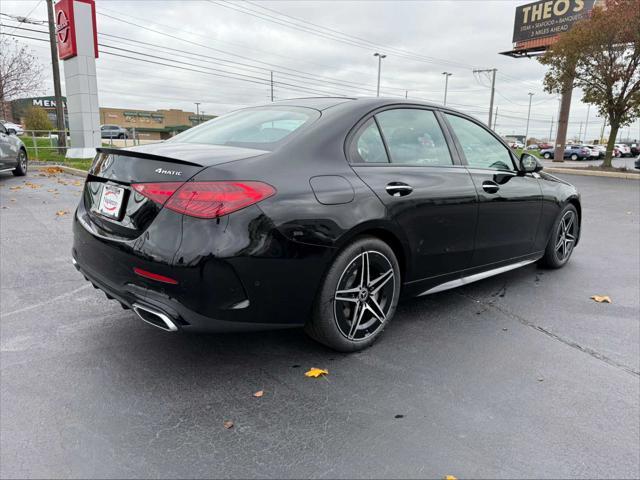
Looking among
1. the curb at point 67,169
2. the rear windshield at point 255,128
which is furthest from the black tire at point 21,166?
the rear windshield at point 255,128

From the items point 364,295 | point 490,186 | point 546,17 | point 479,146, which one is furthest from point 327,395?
point 546,17

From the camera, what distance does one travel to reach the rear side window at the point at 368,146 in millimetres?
3039

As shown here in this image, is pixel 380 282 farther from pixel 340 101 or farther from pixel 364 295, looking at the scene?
pixel 340 101

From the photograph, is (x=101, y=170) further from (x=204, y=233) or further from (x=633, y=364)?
(x=633, y=364)

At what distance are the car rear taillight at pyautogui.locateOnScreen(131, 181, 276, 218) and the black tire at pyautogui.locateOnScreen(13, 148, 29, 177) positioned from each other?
11.8 metres

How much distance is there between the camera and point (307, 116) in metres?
3.14

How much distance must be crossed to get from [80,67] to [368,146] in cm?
1653

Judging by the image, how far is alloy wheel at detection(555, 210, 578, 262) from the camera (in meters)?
5.11

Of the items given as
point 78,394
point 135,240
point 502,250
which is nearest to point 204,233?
point 135,240

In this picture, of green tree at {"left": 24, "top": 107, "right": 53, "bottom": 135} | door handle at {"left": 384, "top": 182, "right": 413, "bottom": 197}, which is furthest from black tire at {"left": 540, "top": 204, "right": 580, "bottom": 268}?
green tree at {"left": 24, "top": 107, "right": 53, "bottom": 135}

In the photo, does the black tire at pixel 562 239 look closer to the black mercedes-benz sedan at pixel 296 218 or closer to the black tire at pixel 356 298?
the black mercedes-benz sedan at pixel 296 218

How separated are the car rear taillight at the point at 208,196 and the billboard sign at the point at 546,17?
4011cm

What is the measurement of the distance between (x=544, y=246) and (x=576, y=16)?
3884 cm

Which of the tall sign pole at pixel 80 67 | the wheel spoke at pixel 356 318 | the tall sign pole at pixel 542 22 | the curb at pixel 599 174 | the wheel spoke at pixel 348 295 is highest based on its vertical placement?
the tall sign pole at pixel 542 22
